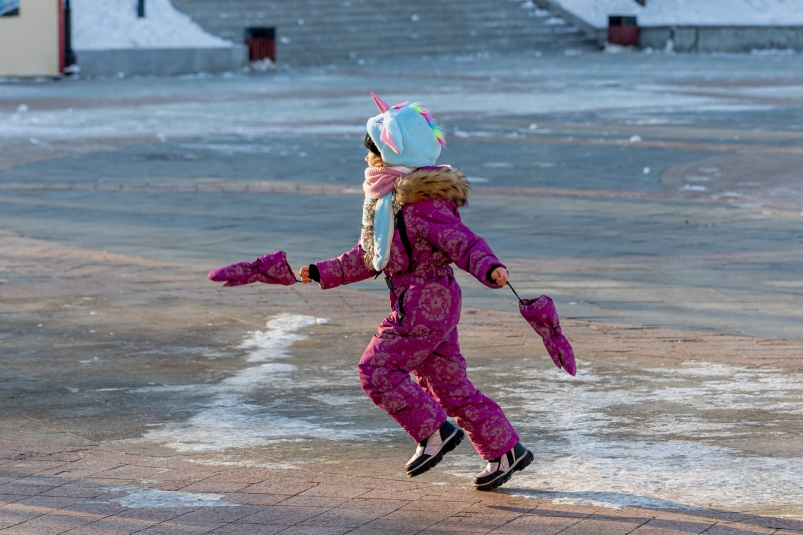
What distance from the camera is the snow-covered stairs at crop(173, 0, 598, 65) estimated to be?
1113 inches

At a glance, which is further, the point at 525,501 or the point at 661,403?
the point at 661,403

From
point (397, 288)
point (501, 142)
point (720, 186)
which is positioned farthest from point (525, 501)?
point (501, 142)

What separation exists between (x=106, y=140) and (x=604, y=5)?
2321 cm

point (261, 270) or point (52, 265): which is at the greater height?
point (261, 270)

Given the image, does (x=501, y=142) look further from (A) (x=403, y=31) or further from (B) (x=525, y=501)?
(A) (x=403, y=31)

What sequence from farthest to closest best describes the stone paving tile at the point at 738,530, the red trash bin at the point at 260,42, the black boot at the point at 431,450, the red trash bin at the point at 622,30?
the red trash bin at the point at 622,30, the red trash bin at the point at 260,42, the black boot at the point at 431,450, the stone paving tile at the point at 738,530

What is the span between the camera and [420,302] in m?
3.81

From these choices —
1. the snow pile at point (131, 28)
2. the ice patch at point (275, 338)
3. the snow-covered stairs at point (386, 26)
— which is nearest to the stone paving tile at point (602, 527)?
the ice patch at point (275, 338)

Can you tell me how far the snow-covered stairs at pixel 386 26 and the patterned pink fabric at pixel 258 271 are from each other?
943 inches

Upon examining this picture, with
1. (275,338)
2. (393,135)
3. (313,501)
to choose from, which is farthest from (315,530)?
(275,338)

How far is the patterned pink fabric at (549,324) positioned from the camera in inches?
144

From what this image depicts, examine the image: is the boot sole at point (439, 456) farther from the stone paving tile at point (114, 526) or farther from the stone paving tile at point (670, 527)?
the stone paving tile at point (114, 526)

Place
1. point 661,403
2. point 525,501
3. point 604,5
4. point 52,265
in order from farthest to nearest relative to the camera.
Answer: point 604,5, point 52,265, point 661,403, point 525,501

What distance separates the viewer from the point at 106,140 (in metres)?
14.5
